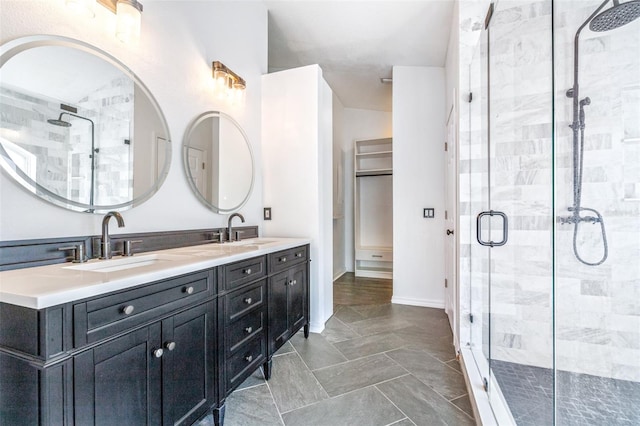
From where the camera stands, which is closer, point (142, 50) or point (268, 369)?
point (142, 50)

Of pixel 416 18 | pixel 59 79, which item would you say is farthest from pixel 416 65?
pixel 59 79

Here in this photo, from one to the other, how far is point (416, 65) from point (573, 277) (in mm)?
2806

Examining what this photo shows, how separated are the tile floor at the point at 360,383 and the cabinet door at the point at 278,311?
23 centimetres

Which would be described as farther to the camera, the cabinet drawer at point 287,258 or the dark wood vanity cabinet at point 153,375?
the cabinet drawer at point 287,258

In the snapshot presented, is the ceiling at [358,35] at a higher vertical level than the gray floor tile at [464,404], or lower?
higher

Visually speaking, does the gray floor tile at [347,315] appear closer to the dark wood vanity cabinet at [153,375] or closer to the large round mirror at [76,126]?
the dark wood vanity cabinet at [153,375]

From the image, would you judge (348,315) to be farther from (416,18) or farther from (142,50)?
(416,18)

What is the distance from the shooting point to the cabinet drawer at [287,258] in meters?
1.95

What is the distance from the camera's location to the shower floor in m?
1.44

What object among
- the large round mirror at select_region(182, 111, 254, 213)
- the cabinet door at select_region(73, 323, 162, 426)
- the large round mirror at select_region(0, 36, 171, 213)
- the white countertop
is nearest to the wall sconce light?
the large round mirror at select_region(182, 111, 254, 213)

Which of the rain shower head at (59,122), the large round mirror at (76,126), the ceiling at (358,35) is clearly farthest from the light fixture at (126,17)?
the ceiling at (358,35)

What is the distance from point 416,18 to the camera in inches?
110

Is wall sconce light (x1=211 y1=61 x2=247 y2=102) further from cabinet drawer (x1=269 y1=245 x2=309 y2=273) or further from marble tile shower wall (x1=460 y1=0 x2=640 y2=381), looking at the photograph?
marble tile shower wall (x1=460 y1=0 x2=640 y2=381)

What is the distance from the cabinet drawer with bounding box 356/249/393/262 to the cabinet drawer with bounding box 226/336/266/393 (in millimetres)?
3265
